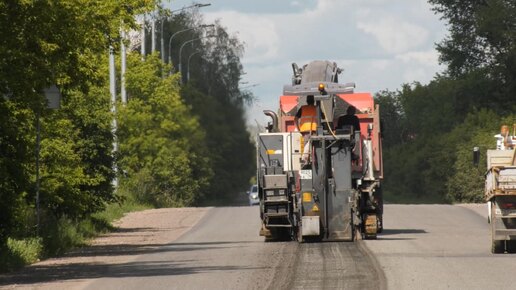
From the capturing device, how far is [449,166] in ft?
290

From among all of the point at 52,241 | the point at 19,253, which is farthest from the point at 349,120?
the point at 19,253

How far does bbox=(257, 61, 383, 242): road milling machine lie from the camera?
32.0m

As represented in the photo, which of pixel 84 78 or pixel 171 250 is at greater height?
pixel 84 78

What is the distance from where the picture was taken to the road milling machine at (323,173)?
31984mm

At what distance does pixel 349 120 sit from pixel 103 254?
22.5 feet

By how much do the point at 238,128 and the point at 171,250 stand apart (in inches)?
2563

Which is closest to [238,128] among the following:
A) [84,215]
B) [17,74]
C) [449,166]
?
[449,166]

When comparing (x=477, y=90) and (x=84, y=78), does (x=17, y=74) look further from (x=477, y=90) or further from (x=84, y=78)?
(x=477, y=90)

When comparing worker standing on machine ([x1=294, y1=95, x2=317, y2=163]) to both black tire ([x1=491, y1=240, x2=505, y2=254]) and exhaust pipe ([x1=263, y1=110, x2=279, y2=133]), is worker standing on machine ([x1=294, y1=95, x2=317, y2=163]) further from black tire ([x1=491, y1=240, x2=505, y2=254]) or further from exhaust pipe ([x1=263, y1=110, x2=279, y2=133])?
black tire ([x1=491, y1=240, x2=505, y2=254])

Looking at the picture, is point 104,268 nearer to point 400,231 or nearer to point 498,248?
point 498,248

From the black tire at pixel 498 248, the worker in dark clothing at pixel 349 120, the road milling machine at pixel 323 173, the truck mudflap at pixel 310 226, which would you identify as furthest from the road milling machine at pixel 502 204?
the worker in dark clothing at pixel 349 120

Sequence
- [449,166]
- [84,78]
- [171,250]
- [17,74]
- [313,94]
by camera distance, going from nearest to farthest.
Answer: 1. [17,74]
2. [84,78]
3. [171,250]
4. [313,94]
5. [449,166]

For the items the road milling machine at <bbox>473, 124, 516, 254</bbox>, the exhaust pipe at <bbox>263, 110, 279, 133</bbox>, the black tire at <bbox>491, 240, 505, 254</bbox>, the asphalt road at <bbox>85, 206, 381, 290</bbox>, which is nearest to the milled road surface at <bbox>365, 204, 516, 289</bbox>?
the black tire at <bbox>491, 240, 505, 254</bbox>

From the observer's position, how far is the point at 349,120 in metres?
33.8
